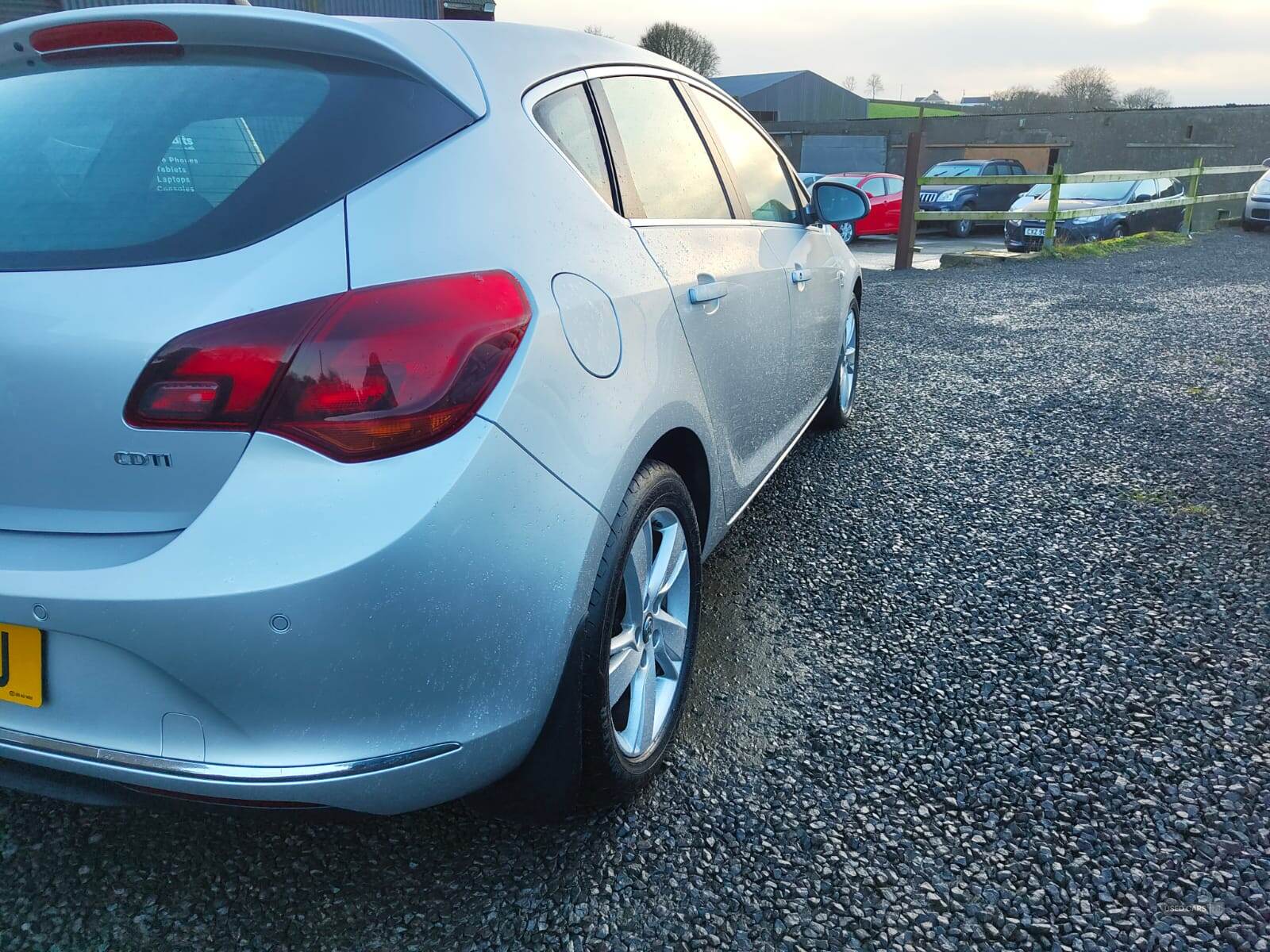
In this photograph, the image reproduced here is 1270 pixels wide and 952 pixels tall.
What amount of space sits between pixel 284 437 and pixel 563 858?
107 centimetres

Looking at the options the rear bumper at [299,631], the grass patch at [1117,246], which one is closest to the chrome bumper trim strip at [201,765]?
the rear bumper at [299,631]

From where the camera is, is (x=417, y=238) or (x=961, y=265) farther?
(x=961, y=265)

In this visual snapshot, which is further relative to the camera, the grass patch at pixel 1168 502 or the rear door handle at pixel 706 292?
the grass patch at pixel 1168 502

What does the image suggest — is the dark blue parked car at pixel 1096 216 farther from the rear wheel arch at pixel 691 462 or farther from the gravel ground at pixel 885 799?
the rear wheel arch at pixel 691 462

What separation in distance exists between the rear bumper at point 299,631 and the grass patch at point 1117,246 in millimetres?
13514

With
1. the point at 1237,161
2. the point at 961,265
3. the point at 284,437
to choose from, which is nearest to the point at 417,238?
the point at 284,437

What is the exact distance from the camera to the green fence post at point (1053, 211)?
13562 millimetres

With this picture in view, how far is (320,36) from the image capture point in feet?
5.65

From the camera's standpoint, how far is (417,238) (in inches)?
60.8

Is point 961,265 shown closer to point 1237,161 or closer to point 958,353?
point 958,353

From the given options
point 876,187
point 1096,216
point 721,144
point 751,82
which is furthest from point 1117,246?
point 751,82

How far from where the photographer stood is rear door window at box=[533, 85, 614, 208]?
6.52 ft

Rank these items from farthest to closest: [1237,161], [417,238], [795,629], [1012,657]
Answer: [1237,161] < [795,629] < [1012,657] < [417,238]

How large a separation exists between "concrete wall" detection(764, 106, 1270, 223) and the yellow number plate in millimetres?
28456
